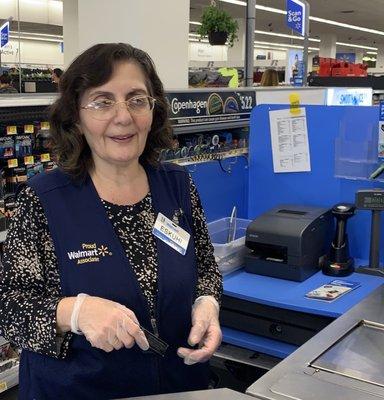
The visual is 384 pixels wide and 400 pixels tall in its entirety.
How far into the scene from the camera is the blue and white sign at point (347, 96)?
500 centimetres

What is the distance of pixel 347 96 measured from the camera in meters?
5.42

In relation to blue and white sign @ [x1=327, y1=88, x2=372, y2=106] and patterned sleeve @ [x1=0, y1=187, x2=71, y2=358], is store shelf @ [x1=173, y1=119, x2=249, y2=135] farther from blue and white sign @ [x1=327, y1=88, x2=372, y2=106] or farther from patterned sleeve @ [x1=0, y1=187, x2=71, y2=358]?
blue and white sign @ [x1=327, y1=88, x2=372, y2=106]

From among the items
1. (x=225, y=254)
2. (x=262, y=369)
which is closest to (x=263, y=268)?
(x=225, y=254)

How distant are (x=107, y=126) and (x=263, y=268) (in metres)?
1.19

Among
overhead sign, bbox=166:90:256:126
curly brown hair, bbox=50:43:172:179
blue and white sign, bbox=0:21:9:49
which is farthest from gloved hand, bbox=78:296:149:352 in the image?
blue and white sign, bbox=0:21:9:49

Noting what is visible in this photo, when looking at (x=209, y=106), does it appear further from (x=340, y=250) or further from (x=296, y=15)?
(x=296, y=15)

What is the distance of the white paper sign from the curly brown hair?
1327mm

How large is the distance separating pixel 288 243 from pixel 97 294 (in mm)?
1089

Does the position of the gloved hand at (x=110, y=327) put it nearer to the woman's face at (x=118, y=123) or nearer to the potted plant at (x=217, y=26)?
the woman's face at (x=118, y=123)

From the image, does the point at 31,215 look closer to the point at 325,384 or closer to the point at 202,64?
the point at 325,384

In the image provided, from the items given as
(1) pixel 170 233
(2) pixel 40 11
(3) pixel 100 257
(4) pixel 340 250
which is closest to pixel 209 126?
(4) pixel 340 250

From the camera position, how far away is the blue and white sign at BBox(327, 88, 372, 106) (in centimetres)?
500

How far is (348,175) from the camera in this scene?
264cm

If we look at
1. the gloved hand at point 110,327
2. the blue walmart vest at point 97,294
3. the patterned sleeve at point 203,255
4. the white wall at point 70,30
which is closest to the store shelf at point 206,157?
the patterned sleeve at point 203,255
